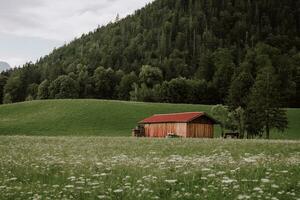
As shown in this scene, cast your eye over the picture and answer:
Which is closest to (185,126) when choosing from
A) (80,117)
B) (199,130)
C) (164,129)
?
(199,130)

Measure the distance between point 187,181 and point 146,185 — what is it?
1.39m

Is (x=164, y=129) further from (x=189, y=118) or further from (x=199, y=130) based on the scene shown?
(x=199, y=130)

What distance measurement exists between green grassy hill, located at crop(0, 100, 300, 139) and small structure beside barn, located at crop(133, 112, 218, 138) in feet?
29.4

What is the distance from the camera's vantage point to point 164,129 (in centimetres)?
8700

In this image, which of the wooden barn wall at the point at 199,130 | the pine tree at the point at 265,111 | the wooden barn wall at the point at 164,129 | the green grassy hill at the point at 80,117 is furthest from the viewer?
the green grassy hill at the point at 80,117

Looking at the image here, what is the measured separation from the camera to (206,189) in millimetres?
11594

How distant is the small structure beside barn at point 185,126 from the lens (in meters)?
81.7

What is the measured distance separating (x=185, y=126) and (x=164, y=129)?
6950 mm

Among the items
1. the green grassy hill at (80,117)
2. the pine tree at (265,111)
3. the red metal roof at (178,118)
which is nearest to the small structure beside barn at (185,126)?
the red metal roof at (178,118)

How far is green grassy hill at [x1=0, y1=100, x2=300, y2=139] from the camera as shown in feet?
314

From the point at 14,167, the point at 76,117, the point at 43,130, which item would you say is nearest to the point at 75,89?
the point at 76,117

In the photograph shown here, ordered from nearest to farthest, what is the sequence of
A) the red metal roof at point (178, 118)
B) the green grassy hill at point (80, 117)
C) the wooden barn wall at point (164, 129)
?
the red metal roof at point (178, 118) → the wooden barn wall at point (164, 129) → the green grassy hill at point (80, 117)

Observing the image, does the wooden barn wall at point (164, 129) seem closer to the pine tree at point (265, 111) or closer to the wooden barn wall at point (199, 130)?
the wooden barn wall at point (199, 130)

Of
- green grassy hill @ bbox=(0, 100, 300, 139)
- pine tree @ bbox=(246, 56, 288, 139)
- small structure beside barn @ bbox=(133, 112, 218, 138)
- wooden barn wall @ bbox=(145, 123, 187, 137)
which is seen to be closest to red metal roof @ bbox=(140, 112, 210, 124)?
small structure beside barn @ bbox=(133, 112, 218, 138)
